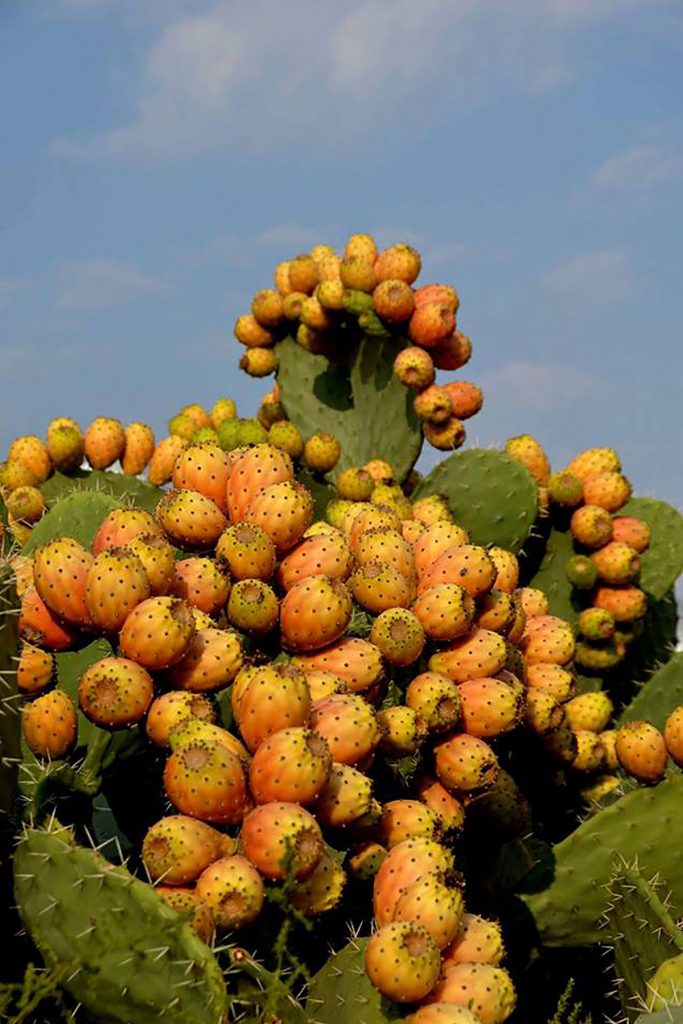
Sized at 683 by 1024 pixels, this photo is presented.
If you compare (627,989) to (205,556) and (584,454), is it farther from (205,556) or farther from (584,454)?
(584,454)

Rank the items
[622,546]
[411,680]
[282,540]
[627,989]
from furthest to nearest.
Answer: [622,546], [627,989], [411,680], [282,540]

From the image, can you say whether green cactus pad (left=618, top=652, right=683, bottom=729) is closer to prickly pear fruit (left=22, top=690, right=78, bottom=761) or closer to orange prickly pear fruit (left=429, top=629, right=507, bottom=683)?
orange prickly pear fruit (left=429, top=629, right=507, bottom=683)

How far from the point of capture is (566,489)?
399cm

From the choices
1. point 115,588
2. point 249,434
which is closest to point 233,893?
point 115,588

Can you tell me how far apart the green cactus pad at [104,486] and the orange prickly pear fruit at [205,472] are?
1.37 meters

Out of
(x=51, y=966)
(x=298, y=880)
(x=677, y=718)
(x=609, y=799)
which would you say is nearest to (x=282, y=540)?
(x=298, y=880)

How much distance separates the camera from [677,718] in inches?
113

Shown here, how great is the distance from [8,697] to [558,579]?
2336 millimetres

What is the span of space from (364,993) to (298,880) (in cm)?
25

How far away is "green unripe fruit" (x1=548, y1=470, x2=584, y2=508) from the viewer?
3.99 m

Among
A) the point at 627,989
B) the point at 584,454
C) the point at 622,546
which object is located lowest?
the point at 627,989

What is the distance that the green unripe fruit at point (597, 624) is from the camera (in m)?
3.92

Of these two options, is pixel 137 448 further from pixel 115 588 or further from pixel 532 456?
pixel 115 588

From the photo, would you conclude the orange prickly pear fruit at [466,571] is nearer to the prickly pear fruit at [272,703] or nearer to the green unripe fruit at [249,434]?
the prickly pear fruit at [272,703]
